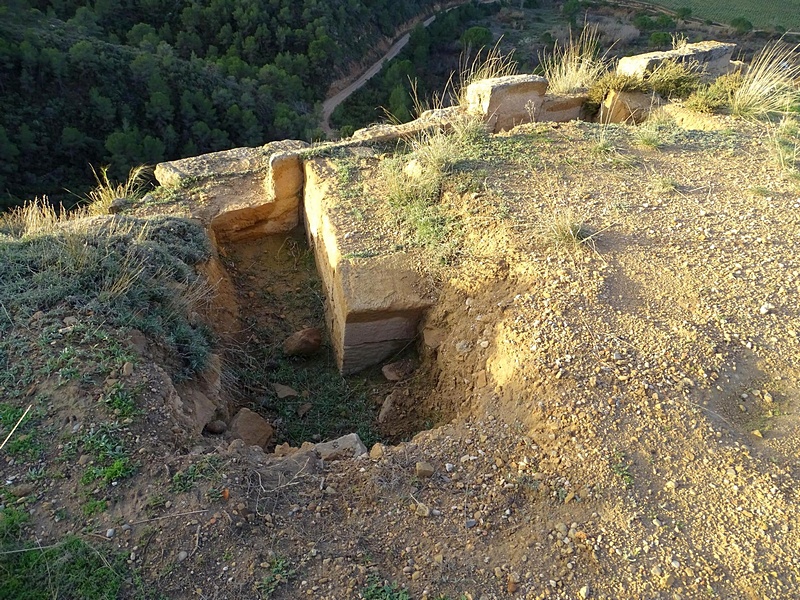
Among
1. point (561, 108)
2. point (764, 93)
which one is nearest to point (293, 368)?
point (561, 108)

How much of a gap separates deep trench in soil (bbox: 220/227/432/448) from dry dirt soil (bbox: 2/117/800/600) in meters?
0.17

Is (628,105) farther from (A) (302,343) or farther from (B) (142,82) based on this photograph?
(B) (142,82)

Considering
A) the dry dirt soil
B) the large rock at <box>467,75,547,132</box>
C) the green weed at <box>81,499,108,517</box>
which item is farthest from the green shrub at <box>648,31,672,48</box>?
the green weed at <box>81,499,108,517</box>

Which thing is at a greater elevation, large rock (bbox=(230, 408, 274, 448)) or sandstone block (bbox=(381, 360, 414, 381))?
large rock (bbox=(230, 408, 274, 448))

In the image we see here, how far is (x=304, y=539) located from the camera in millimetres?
2490

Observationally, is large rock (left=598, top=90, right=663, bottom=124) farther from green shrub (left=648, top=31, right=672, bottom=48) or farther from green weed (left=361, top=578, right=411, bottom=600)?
green shrub (left=648, top=31, right=672, bottom=48)

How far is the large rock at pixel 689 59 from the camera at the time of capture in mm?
6340

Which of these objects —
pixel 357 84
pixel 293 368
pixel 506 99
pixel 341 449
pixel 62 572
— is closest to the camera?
pixel 62 572

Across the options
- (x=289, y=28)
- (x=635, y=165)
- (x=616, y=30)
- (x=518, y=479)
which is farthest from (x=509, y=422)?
(x=616, y=30)

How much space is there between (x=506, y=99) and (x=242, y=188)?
2919mm

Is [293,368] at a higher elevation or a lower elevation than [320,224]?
lower

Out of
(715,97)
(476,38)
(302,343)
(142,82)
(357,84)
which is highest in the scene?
(715,97)

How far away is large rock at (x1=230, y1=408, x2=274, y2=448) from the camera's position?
3607 mm

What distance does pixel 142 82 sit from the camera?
19016 mm
